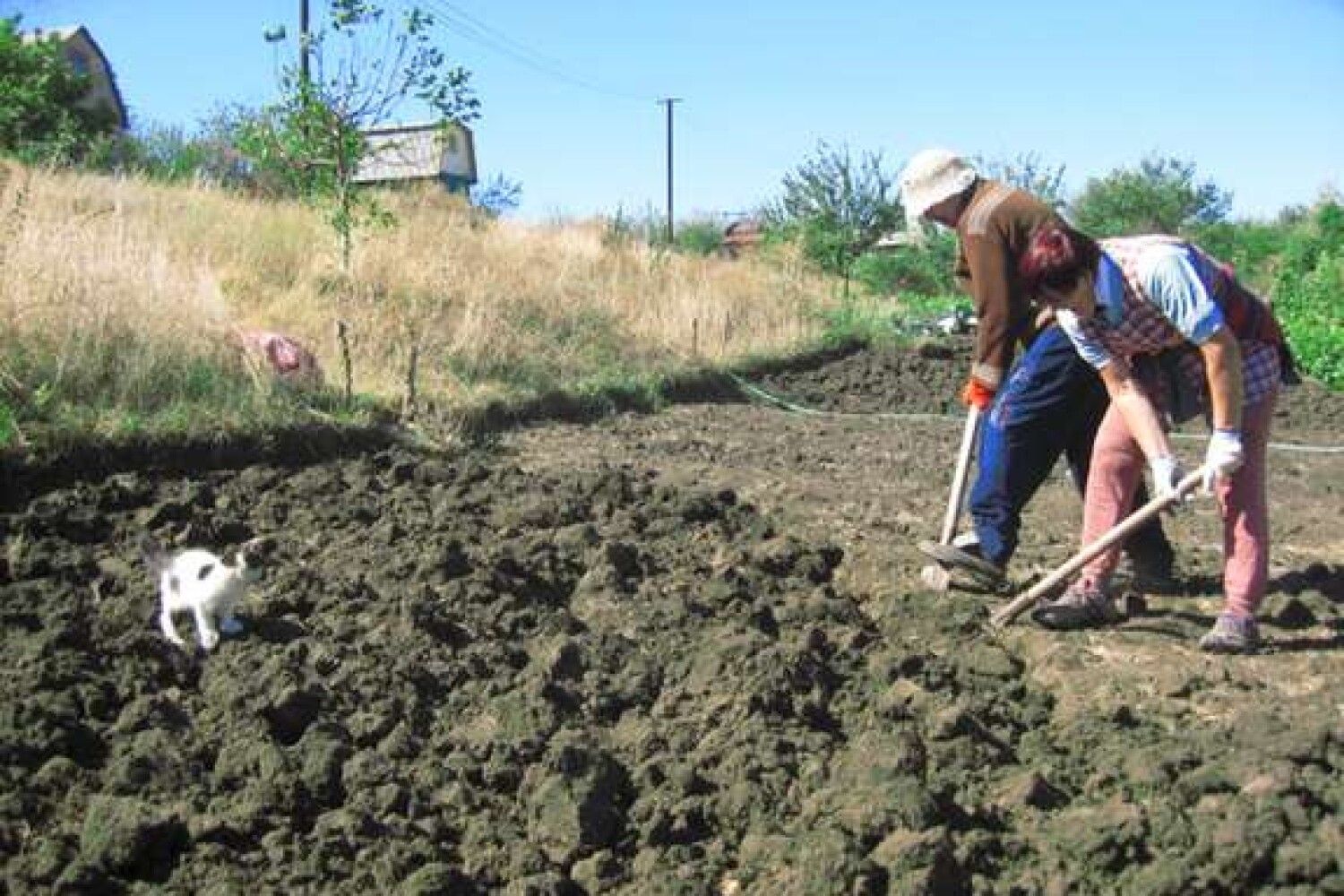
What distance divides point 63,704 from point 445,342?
7.34m

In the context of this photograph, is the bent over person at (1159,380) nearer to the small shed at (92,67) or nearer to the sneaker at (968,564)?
the sneaker at (968,564)

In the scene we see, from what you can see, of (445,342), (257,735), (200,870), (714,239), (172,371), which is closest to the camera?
(200,870)

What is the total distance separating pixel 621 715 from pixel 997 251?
6.63ft

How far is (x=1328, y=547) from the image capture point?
583cm

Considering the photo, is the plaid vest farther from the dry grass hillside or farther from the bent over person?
the dry grass hillside

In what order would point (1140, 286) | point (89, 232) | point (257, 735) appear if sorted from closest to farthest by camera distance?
point (257, 735), point (1140, 286), point (89, 232)

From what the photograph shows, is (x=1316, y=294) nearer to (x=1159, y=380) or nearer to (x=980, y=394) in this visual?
(x=980, y=394)

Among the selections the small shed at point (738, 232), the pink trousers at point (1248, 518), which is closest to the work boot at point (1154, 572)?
the pink trousers at point (1248, 518)

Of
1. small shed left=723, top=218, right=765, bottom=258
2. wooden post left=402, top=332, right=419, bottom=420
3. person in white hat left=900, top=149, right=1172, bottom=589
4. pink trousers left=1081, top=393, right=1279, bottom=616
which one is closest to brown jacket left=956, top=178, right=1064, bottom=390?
person in white hat left=900, top=149, right=1172, bottom=589

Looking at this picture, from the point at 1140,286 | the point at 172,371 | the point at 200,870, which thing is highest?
the point at 1140,286

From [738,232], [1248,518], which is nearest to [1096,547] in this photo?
[1248,518]

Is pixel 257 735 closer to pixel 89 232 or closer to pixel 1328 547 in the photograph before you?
pixel 1328 547

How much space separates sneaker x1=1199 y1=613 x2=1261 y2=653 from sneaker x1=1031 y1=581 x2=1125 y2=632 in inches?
15.1

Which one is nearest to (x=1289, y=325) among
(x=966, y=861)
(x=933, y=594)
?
(x=933, y=594)
